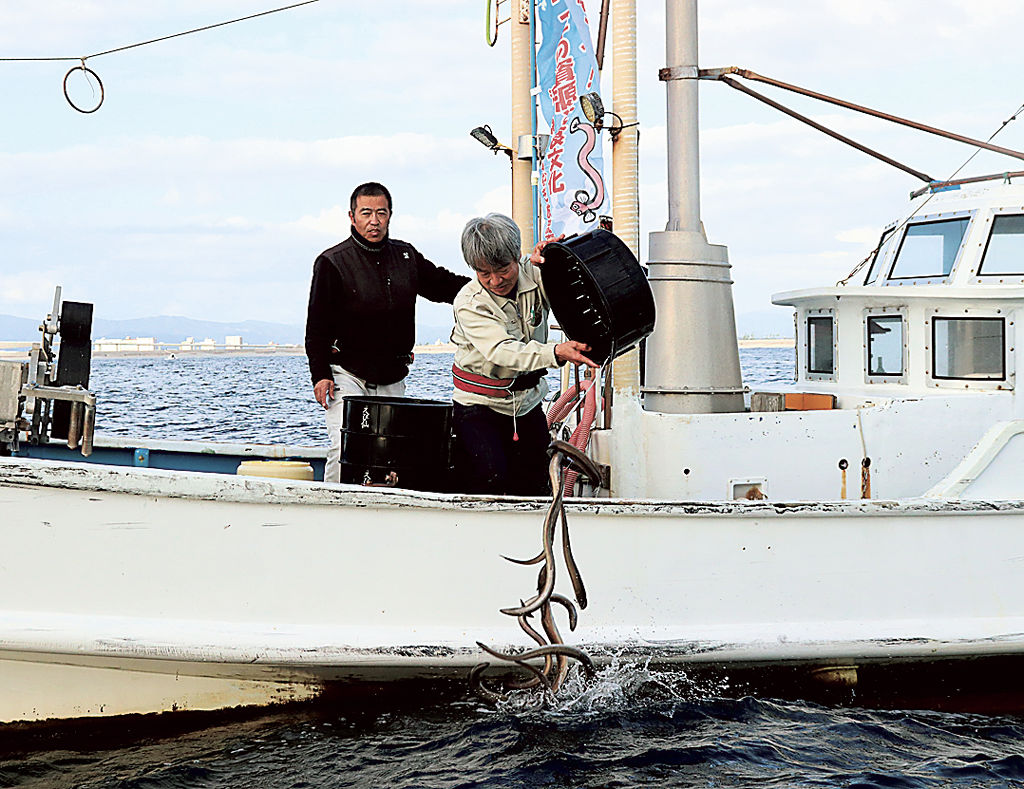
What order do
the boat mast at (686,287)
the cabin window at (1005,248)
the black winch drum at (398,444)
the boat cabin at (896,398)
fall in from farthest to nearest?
the cabin window at (1005,248) < the boat mast at (686,287) < the boat cabin at (896,398) < the black winch drum at (398,444)

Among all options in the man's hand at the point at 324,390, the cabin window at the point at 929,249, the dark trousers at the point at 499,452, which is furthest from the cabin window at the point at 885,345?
the man's hand at the point at 324,390

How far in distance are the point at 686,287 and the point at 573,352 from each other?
5.26 ft

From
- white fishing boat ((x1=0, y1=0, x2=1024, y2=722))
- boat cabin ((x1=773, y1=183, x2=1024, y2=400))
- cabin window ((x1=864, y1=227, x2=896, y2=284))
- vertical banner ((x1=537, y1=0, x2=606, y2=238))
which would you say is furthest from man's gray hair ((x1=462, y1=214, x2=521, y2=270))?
cabin window ((x1=864, y1=227, x2=896, y2=284))

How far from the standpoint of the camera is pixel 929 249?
617cm

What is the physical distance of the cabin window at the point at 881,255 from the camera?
21.2 ft

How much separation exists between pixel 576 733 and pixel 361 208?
276cm

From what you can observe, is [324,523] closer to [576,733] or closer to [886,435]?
[576,733]

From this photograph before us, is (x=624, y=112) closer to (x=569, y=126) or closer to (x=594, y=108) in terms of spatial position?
(x=594, y=108)

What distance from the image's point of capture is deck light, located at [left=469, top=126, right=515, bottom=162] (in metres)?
7.73

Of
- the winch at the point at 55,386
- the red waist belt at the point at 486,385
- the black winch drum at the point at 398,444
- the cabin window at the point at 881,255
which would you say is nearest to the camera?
the red waist belt at the point at 486,385

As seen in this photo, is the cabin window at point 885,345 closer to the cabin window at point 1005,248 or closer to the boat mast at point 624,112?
the cabin window at point 1005,248

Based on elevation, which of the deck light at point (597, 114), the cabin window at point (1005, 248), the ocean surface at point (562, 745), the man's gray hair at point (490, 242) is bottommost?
the ocean surface at point (562, 745)

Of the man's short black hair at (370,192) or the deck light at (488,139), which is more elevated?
the deck light at (488,139)

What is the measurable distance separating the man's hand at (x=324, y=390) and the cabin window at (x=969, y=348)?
330 centimetres
